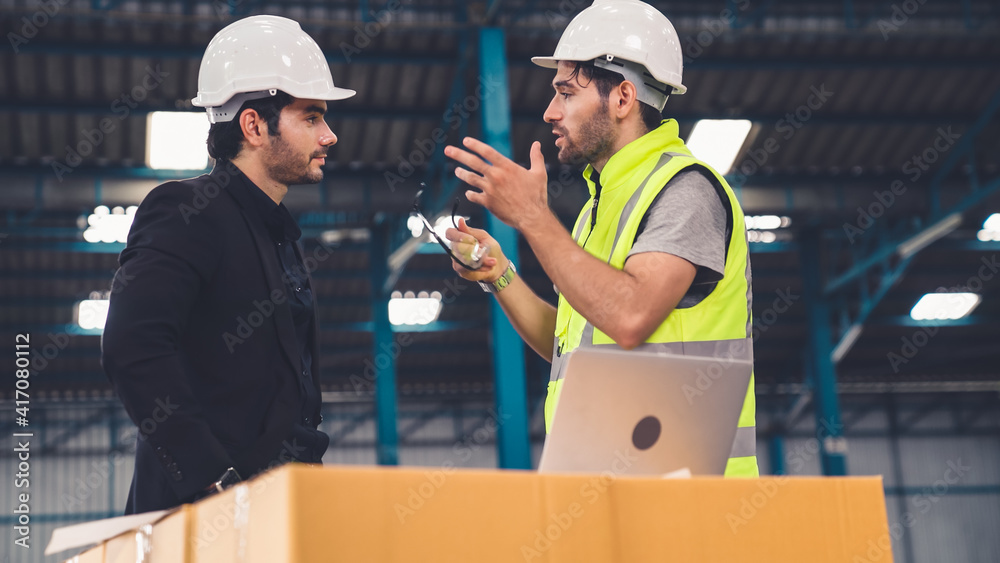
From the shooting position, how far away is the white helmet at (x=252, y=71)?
3.12m

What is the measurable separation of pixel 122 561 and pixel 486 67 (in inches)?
371

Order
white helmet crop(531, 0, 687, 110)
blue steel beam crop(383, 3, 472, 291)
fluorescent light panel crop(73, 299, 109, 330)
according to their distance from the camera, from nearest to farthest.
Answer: white helmet crop(531, 0, 687, 110) → blue steel beam crop(383, 3, 472, 291) → fluorescent light panel crop(73, 299, 109, 330)

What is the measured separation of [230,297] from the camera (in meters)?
2.76

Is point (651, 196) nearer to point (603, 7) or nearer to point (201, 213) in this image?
point (603, 7)

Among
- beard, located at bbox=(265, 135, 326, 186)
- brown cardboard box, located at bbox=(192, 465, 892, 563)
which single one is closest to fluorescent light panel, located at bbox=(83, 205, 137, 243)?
beard, located at bbox=(265, 135, 326, 186)

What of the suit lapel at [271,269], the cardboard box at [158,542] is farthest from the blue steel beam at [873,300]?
the cardboard box at [158,542]

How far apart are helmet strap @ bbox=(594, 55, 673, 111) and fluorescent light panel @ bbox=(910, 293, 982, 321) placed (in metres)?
20.3

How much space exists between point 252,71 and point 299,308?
777 mm

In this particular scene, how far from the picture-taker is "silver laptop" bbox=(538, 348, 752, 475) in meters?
1.88

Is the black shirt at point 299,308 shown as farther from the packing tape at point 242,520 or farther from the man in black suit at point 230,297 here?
the packing tape at point 242,520

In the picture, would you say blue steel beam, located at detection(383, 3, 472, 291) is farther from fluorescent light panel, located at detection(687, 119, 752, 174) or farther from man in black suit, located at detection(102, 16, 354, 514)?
man in black suit, located at detection(102, 16, 354, 514)

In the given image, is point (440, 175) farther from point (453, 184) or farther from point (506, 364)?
point (506, 364)

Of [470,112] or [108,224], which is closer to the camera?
[470,112]

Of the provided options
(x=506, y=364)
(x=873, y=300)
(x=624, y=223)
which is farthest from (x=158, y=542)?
(x=873, y=300)
